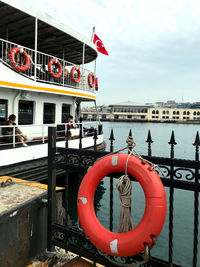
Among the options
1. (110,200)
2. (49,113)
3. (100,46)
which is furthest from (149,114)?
(110,200)

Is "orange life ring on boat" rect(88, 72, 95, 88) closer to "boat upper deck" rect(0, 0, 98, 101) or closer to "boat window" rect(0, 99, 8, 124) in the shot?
"boat upper deck" rect(0, 0, 98, 101)

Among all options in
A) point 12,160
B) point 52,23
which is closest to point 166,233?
point 12,160

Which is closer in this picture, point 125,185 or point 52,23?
point 125,185

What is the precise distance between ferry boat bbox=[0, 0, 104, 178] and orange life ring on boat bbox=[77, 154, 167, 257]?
418 cm

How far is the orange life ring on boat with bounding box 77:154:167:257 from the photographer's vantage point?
2016 millimetres

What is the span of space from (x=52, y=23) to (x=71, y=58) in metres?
5.35

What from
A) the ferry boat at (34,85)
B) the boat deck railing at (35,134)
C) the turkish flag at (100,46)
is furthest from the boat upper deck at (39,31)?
the boat deck railing at (35,134)

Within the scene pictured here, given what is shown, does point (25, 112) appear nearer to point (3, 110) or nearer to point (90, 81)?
point (3, 110)

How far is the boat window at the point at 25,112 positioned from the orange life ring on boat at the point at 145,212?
7.37m

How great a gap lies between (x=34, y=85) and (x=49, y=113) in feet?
7.41

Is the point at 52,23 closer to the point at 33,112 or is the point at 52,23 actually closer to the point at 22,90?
the point at 22,90

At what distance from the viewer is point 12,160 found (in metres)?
6.28

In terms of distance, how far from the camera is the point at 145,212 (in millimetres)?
2088

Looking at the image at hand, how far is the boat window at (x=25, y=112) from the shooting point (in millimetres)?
8953
